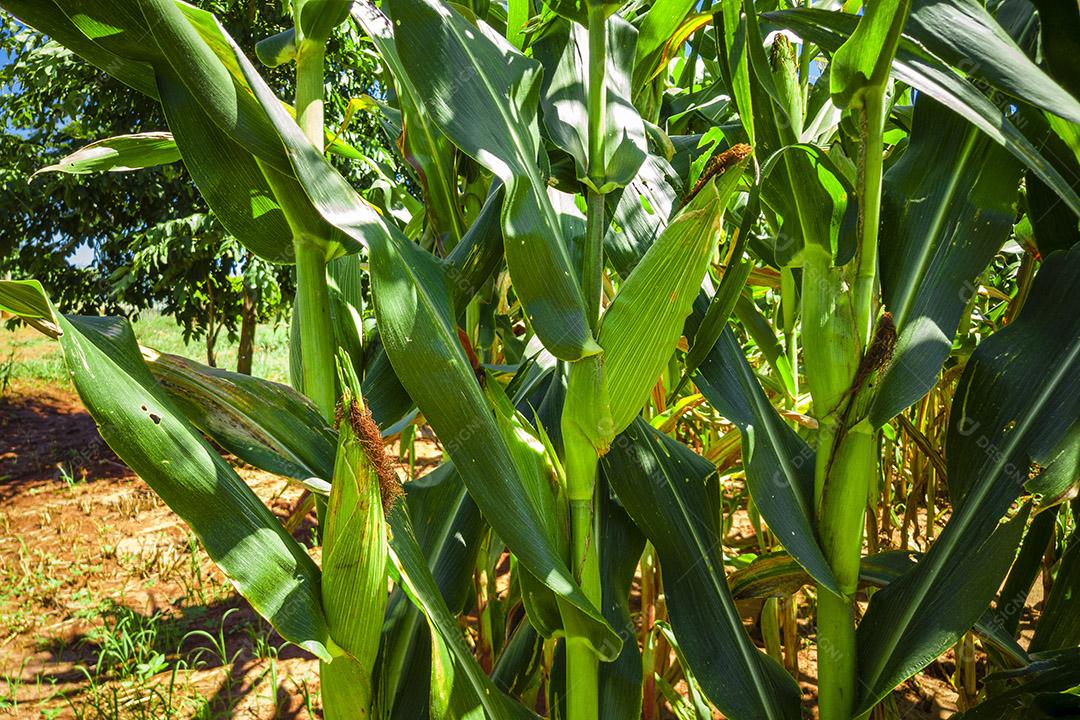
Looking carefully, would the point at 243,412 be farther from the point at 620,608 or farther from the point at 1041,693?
the point at 1041,693

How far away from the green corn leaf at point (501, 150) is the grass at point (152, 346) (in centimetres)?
501

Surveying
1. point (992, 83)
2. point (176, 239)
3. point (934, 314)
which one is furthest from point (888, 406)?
point (176, 239)

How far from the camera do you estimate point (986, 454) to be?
0.92 metres

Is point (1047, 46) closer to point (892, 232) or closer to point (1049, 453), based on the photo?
point (892, 232)

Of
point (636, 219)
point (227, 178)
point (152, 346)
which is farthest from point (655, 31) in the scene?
point (152, 346)

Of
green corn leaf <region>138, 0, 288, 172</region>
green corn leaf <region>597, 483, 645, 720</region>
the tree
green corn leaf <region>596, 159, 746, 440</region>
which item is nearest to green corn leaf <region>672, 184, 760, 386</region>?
green corn leaf <region>596, 159, 746, 440</region>

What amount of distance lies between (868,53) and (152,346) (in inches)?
227

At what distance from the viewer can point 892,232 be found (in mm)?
954

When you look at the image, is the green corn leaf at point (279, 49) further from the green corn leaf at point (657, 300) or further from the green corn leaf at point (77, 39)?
the green corn leaf at point (657, 300)

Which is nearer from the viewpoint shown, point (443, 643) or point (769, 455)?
point (443, 643)

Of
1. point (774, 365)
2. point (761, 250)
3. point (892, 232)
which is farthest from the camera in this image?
point (774, 365)

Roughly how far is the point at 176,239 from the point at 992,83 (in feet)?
17.3

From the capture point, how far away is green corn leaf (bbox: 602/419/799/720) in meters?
0.94

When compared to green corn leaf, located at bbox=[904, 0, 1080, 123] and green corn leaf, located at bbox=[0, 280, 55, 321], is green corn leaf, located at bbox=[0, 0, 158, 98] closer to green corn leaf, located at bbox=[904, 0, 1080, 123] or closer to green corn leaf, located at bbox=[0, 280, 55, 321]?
green corn leaf, located at bbox=[0, 280, 55, 321]
